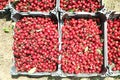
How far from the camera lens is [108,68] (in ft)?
18.5

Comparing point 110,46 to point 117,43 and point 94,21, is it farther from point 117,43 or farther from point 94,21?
point 94,21

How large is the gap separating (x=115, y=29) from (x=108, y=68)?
1.05 meters

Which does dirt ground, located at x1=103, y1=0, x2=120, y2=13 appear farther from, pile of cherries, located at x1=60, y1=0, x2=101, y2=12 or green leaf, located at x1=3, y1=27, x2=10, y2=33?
green leaf, located at x1=3, y1=27, x2=10, y2=33

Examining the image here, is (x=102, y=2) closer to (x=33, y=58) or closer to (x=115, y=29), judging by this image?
(x=115, y=29)

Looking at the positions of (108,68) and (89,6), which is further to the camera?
(89,6)

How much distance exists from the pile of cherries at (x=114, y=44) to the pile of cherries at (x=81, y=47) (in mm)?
225

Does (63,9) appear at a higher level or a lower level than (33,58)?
higher

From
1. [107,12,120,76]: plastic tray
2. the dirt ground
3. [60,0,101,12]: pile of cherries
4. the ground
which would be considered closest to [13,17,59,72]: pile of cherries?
the ground

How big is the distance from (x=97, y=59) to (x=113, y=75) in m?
0.53

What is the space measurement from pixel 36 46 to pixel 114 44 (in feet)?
6.26

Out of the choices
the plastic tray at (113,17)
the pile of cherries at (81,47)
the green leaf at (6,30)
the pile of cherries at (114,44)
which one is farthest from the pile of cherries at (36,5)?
the pile of cherries at (114,44)

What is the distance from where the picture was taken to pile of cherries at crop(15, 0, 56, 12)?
6129 millimetres

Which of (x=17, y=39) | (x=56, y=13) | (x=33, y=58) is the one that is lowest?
(x=33, y=58)

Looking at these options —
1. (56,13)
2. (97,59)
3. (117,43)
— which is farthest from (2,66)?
(117,43)
